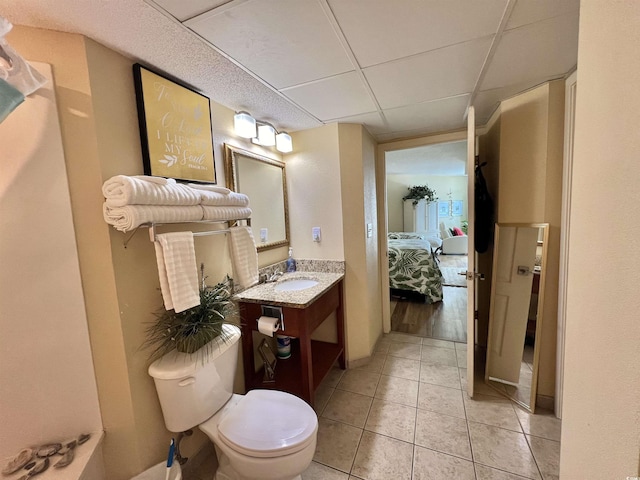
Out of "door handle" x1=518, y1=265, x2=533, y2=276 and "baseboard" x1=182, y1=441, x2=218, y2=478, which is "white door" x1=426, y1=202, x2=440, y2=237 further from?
"baseboard" x1=182, y1=441, x2=218, y2=478

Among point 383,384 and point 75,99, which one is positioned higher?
point 75,99

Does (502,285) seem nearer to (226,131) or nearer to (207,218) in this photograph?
(207,218)

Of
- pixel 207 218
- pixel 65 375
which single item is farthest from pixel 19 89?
pixel 65 375

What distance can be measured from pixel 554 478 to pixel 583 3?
1.98m

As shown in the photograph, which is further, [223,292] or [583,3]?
[223,292]

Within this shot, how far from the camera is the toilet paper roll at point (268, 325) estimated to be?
1548mm

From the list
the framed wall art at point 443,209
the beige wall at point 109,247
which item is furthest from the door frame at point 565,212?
the framed wall art at point 443,209

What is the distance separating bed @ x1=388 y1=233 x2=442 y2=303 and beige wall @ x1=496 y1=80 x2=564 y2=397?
192 centimetres

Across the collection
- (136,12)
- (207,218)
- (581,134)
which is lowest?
(207,218)

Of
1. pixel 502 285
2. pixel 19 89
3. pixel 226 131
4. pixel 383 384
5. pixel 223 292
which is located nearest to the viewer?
pixel 19 89

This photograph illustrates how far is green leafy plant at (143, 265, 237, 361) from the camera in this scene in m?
1.16

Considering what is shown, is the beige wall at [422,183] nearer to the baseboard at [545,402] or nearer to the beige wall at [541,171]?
the beige wall at [541,171]

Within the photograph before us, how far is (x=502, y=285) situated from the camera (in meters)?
1.88

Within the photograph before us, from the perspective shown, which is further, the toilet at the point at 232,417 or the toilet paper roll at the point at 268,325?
the toilet paper roll at the point at 268,325
